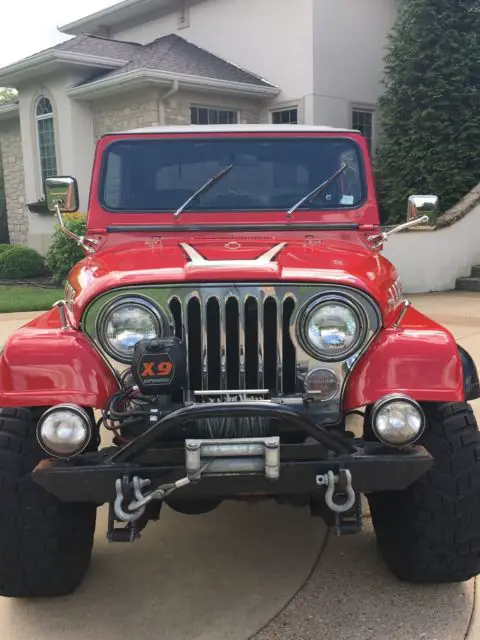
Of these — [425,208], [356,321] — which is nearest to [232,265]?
[356,321]

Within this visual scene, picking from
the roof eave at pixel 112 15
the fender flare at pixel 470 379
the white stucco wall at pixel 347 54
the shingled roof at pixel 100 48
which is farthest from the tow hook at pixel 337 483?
the roof eave at pixel 112 15

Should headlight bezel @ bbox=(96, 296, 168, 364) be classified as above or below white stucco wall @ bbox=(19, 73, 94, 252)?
below

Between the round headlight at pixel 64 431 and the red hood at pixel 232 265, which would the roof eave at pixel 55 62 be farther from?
the round headlight at pixel 64 431

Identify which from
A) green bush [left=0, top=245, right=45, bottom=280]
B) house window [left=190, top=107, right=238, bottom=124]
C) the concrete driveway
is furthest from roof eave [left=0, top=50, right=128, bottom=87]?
the concrete driveway

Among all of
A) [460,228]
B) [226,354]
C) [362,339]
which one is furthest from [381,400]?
[460,228]

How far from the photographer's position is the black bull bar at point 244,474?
6.54ft

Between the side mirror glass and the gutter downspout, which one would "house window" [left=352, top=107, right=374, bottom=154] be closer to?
the gutter downspout

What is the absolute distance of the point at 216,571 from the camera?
8.80ft

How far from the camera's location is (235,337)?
2.26 meters

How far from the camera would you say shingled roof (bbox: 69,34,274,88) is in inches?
466

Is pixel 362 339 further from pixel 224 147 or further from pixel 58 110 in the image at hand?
pixel 58 110

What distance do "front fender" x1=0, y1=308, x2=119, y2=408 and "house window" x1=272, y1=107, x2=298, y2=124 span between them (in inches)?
426

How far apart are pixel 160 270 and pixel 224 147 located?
4.75ft

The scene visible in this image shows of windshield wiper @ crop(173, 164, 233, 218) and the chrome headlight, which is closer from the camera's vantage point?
the chrome headlight
